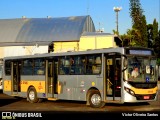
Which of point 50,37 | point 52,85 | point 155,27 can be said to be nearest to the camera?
point 52,85

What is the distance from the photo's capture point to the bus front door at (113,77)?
18906 mm

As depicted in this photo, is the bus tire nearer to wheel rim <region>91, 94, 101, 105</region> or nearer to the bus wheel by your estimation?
the bus wheel

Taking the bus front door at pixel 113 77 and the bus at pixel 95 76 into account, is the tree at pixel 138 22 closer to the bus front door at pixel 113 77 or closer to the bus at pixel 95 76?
the bus at pixel 95 76

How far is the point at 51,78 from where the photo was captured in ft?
75.7

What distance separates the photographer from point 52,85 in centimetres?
2289

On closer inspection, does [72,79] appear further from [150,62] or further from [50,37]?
[50,37]

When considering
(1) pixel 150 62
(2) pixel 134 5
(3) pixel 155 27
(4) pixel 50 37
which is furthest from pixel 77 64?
(3) pixel 155 27

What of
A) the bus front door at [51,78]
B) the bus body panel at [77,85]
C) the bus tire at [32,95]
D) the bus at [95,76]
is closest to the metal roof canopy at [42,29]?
the bus tire at [32,95]

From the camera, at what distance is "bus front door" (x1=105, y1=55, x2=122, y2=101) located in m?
18.9

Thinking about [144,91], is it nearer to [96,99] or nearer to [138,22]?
[96,99]

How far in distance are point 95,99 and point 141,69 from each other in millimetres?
2597

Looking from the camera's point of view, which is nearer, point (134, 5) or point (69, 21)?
point (69, 21)

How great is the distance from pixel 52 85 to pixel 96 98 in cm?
388

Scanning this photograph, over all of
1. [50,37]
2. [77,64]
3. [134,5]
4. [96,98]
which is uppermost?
[134,5]
